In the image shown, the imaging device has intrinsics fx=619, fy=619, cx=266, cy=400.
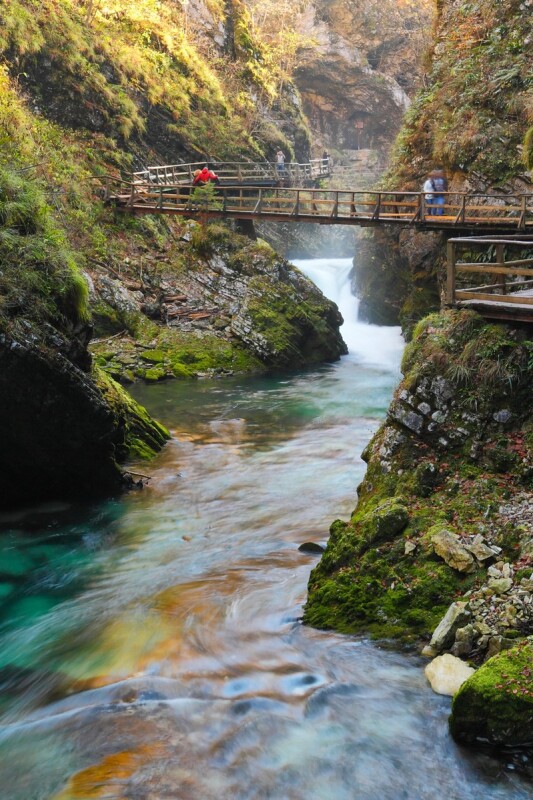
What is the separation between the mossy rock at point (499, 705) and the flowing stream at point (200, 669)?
0.18 metres

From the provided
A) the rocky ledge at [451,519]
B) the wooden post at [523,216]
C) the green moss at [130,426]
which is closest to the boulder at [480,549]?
the rocky ledge at [451,519]

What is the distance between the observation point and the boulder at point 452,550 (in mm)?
5668

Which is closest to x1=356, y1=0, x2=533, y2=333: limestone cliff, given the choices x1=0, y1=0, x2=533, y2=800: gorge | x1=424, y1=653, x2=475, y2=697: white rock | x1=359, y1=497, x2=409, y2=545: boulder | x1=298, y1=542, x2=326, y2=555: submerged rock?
x1=0, y1=0, x2=533, y2=800: gorge

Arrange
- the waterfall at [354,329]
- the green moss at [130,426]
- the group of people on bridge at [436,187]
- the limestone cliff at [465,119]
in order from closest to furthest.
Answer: the green moss at [130,426] → the limestone cliff at [465,119] → the group of people on bridge at [436,187] → the waterfall at [354,329]

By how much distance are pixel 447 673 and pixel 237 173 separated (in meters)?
26.8

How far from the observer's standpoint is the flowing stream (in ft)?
14.1

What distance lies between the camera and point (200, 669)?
5504 millimetres

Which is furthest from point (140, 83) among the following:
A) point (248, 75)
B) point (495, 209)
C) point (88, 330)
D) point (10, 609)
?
point (10, 609)

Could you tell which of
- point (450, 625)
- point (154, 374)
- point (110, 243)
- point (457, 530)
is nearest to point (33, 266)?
point (457, 530)

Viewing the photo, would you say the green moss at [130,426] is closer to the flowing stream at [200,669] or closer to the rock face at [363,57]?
the flowing stream at [200,669]

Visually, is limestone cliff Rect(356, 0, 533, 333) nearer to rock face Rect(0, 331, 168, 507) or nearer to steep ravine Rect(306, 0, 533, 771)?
steep ravine Rect(306, 0, 533, 771)

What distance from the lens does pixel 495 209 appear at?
655 inches

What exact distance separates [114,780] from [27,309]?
6428 mm

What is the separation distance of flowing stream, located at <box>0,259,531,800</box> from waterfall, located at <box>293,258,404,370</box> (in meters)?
13.0
